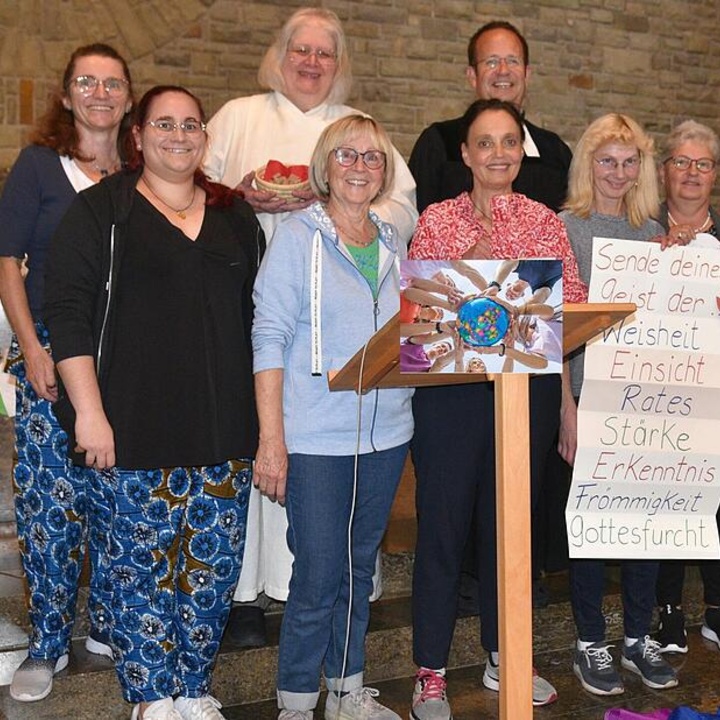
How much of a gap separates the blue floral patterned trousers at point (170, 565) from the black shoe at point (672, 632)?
162cm

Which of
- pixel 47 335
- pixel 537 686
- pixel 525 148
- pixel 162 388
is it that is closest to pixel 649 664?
pixel 537 686

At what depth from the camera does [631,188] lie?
314 cm

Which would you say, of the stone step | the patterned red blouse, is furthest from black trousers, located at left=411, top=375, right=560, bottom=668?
the stone step

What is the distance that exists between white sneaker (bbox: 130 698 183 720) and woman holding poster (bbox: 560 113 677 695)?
4.17 feet

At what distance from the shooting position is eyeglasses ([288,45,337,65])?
318cm

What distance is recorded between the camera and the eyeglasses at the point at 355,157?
8.74 feet

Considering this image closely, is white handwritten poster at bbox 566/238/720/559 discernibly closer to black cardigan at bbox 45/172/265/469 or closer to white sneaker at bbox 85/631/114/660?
black cardigan at bbox 45/172/265/469

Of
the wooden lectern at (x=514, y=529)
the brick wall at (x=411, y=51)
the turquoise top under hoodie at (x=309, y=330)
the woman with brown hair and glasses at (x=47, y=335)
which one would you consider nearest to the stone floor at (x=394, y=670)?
the woman with brown hair and glasses at (x=47, y=335)

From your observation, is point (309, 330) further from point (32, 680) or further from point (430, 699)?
point (32, 680)

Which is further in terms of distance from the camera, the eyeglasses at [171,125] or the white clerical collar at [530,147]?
the white clerical collar at [530,147]

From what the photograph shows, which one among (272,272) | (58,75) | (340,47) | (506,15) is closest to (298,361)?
(272,272)

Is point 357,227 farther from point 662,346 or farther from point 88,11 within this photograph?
point 88,11

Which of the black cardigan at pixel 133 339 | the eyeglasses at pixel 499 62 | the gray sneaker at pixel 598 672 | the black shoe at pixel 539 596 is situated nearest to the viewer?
the black cardigan at pixel 133 339

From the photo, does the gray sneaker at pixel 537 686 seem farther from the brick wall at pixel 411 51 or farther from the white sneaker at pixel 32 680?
the brick wall at pixel 411 51
